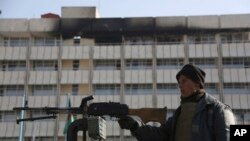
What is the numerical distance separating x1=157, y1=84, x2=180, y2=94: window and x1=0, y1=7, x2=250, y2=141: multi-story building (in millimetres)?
88

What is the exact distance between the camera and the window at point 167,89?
1774 inches

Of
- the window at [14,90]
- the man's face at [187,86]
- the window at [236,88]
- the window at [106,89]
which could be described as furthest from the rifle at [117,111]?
the window at [14,90]

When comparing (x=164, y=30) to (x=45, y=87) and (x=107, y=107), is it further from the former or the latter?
(x=107, y=107)

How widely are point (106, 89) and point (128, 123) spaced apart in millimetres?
41413

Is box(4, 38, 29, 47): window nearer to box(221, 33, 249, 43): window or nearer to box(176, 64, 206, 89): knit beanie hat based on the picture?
box(221, 33, 249, 43): window

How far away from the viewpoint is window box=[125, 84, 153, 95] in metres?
45.4

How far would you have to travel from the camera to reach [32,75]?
4619 cm

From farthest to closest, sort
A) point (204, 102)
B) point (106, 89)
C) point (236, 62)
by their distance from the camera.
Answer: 1. point (236, 62)
2. point (106, 89)
3. point (204, 102)

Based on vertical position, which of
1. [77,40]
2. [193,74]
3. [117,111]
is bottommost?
[117,111]

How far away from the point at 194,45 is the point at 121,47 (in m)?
6.59

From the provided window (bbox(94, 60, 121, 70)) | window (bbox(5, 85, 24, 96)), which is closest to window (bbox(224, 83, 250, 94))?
window (bbox(94, 60, 121, 70))

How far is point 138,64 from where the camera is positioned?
46.8 m

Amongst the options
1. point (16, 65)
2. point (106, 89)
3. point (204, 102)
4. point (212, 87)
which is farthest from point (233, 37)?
point (204, 102)

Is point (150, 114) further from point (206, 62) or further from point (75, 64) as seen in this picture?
point (75, 64)
